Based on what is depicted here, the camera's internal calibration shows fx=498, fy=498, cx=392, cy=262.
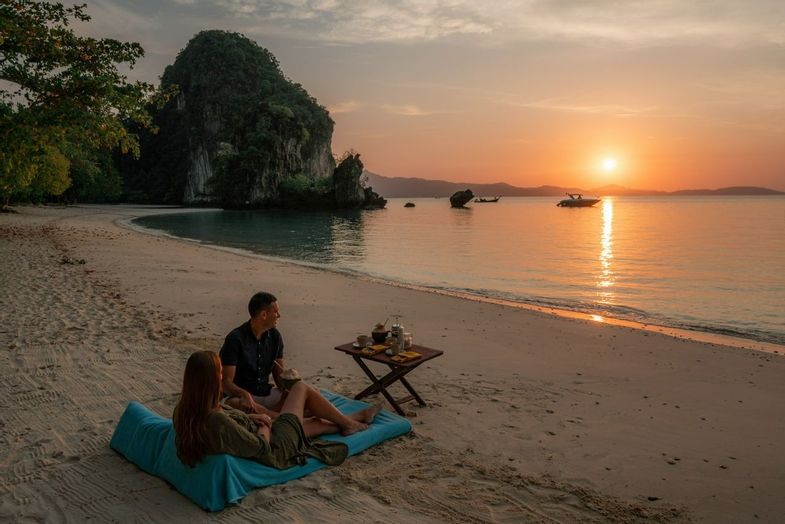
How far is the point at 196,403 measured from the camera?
12.8 ft

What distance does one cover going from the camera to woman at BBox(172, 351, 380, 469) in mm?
3861

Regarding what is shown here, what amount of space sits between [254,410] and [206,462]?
29.2 inches

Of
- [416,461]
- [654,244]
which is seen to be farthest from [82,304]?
[654,244]

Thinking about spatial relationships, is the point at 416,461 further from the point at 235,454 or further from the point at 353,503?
the point at 235,454

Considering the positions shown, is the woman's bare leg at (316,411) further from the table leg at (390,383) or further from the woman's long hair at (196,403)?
the woman's long hair at (196,403)

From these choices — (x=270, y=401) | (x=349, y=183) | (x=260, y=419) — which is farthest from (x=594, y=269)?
(x=349, y=183)

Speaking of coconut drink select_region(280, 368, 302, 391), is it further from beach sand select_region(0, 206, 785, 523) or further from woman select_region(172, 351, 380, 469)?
beach sand select_region(0, 206, 785, 523)

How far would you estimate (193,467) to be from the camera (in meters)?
4.21

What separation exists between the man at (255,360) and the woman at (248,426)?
0.34 m

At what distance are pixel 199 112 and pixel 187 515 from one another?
130 m

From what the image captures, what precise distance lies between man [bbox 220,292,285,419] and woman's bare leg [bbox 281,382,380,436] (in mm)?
303

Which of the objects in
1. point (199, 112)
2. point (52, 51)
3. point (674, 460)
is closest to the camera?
point (674, 460)

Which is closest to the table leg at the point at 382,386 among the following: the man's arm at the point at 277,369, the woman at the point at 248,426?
the woman at the point at 248,426

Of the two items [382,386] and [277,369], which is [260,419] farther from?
[382,386]
